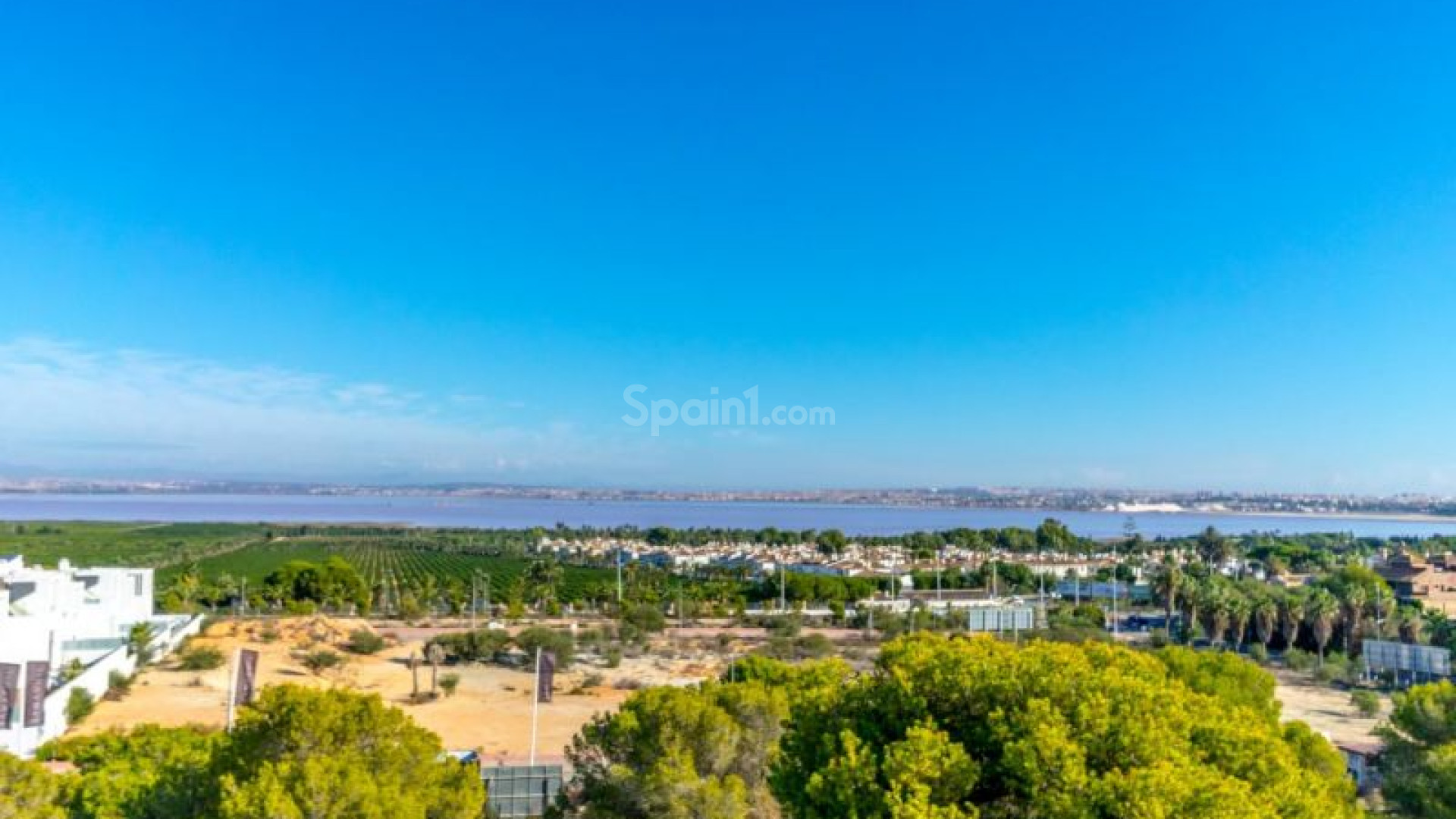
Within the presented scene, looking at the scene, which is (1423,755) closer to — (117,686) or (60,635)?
(117,686)

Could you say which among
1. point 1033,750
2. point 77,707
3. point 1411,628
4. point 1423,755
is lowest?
point 77,707

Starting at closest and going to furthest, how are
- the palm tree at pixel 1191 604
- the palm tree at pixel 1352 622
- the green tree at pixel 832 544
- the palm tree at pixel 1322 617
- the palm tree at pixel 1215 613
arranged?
1. the palm tree at pixel 1322 617
2. the palm tree at pixel 1352 622
3. the palm tree at pixel 1215 613
4. the palm tree at pixel 1191 604
5. the green tree at pixel 832 544

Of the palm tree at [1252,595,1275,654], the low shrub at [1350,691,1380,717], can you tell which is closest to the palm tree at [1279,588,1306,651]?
the palm tree at [1252,595,1275,654]

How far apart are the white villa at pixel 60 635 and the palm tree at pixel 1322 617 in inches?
1900

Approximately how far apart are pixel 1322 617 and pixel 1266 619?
9.34ft

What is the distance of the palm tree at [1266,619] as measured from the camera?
45625 millimetres

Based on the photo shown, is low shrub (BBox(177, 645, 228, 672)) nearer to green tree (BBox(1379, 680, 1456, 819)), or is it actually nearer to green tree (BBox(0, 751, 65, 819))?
green tree (BBox(0, 751, 65, 819))

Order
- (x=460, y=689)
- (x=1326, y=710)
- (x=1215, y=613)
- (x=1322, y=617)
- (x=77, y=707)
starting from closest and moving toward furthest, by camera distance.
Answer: (x=77, y=707) < (x=1326, y=710) < (x=460, y=689) < (x=1322, y=617) < (x=1215, y=613)

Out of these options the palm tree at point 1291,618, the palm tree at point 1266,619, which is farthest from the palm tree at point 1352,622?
the palm tree at point 1266,619

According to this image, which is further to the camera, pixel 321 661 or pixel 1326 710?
pixel 321 661

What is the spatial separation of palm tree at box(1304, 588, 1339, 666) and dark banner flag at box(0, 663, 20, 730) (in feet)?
158

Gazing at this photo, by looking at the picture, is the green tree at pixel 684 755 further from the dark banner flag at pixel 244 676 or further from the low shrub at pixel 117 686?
the low shrub at pixel 117 686

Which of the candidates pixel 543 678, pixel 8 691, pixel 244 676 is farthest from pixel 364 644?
pixel 543 678

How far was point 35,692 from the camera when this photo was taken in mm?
20469
